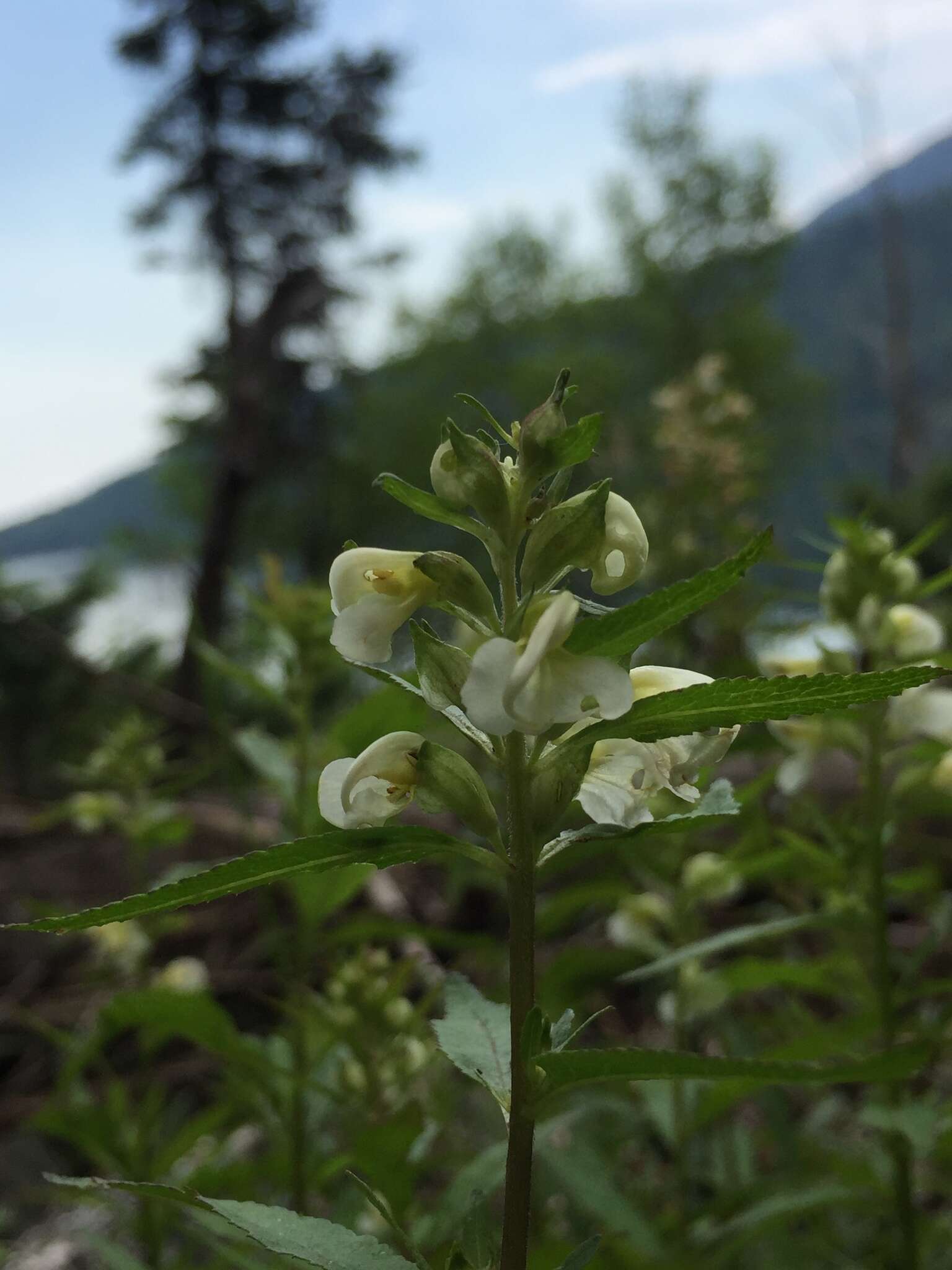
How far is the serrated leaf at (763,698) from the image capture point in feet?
1.62

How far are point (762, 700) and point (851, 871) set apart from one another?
2.73 ft

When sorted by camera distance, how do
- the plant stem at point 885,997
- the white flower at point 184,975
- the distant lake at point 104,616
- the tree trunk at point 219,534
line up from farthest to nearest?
1. the tree trunk at point 219,534
2. the distant lake at point 104,616
3. the white flower at point 184,975
4. the plant stem at point 885,997

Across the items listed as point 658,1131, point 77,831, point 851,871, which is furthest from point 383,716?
point 77,831

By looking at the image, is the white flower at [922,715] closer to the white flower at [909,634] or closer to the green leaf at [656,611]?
the white flower at [909,634]

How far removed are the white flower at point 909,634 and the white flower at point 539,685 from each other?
0.83m

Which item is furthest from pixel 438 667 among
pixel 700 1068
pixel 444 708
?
pixel 700 1068

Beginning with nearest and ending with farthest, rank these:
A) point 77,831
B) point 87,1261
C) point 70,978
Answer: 1. point 87,1261
2. point 70,978
3. point 77,831

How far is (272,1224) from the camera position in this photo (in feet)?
1.75

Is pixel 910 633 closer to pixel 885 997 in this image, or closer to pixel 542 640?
pixel 885 997

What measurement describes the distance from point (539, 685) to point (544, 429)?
0.16m

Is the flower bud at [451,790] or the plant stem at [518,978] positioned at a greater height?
the flower bud at [451,790]

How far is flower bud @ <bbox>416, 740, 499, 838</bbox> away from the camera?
23.6 inches

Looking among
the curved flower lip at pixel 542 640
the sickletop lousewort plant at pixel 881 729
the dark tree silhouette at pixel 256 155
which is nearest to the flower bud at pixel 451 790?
the curved flower lip at pixel 542 640

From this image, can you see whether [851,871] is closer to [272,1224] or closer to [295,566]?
[272,1224]
